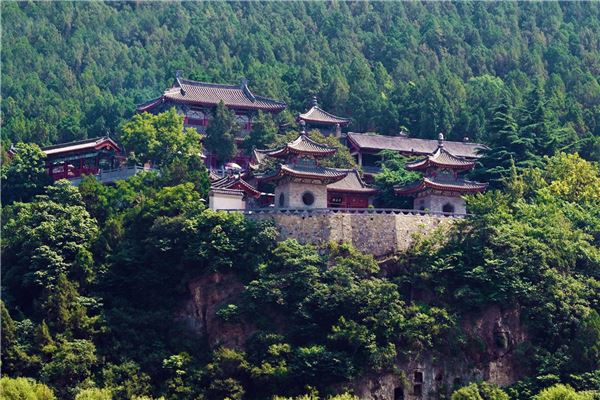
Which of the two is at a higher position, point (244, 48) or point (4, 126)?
point (244, 48)

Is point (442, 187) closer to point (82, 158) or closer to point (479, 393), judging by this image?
point (479, 393)

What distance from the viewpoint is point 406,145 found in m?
69.6

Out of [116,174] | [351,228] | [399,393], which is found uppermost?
[116,174]

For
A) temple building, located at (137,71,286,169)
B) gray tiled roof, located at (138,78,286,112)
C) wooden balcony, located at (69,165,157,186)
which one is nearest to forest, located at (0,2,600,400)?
Result: wooden balcony, located at (69,165,157,186)

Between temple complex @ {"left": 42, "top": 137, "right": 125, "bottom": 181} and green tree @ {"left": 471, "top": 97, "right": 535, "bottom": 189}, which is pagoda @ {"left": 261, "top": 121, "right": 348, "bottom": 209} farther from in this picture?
temple complex @ {"left": 42, "top": 137, "right": 125, "bottom": 181}

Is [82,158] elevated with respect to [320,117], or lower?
lower

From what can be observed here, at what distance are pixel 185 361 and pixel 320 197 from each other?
11.0 meters

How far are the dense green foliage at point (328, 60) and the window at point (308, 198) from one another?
13728mm

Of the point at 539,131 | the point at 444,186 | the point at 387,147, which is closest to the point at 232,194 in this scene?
the point at 444,186

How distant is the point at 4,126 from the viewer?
76938mm

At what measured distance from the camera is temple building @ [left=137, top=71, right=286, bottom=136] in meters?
72.0

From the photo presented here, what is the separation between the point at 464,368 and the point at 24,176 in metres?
23.3

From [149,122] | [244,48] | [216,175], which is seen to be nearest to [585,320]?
[216,175]

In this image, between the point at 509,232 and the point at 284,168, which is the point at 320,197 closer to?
the point at 284,168
